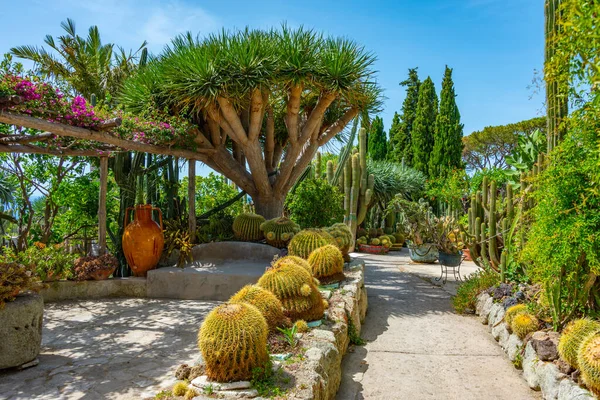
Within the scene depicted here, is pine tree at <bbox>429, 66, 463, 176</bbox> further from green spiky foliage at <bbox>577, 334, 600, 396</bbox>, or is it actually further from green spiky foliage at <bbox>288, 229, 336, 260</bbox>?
green spiky foliage at <bbox>577, 334, 600, 396</bbox>

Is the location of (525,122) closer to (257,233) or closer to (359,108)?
(359,108)

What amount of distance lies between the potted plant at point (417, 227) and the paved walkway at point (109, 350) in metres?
A: 5.58

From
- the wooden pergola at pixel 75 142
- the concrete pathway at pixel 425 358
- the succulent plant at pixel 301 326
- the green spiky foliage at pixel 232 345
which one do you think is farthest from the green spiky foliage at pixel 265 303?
the wooden pergola at pixel 75 142

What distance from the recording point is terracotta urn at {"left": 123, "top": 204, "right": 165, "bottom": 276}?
6.35 m

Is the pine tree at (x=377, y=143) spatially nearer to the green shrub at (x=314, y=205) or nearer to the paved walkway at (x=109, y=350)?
the green shrub at (x=314, y=205)

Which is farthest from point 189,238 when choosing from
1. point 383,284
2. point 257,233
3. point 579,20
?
point 579,20

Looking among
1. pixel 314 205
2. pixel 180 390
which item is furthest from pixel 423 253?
pixel 180 390

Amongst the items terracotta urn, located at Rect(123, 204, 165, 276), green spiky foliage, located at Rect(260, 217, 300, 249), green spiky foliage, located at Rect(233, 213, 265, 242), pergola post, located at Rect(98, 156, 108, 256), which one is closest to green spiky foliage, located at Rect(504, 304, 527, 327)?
green spiky foliage, located at Rect(260, 217, 300, 249)

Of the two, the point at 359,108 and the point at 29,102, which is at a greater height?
the point at 359,108

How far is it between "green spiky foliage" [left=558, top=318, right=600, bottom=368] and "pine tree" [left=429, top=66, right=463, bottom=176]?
587 inches

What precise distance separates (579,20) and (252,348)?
2628 mm

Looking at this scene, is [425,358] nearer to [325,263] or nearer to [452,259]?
[325,263]

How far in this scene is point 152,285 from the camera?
6.21 meters

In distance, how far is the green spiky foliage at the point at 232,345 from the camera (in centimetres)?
237
